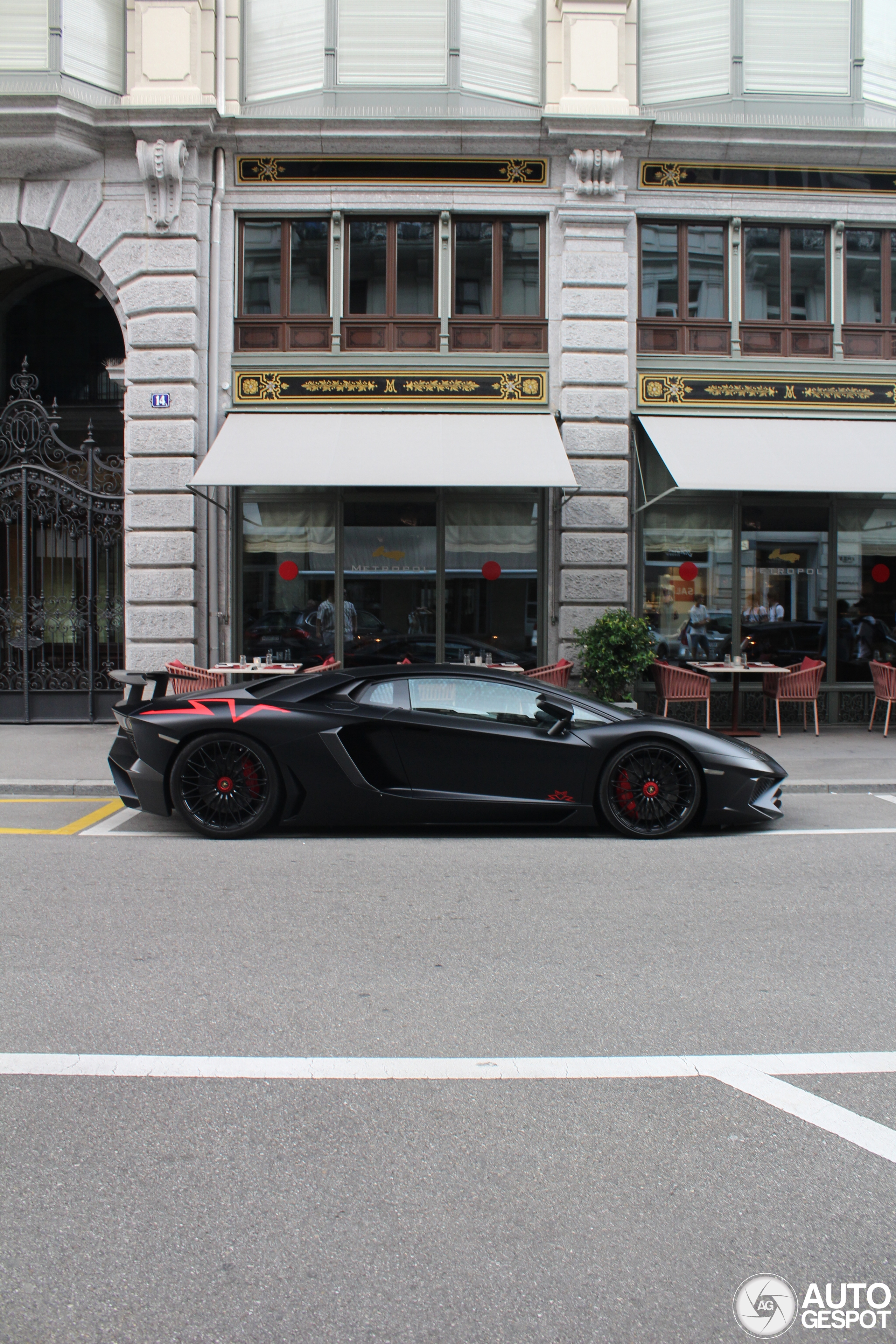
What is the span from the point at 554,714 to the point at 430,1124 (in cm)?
431

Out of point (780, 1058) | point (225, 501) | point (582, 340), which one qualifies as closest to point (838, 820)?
point (780, 1058)

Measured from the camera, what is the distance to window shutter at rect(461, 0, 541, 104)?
13.4 meters

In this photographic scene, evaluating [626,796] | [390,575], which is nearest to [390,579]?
[390,575]

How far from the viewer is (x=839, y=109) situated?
1354cm

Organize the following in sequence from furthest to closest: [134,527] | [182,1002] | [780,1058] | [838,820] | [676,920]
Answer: [134,527], [838,820], [676,920], [182,1002], [780,1058]

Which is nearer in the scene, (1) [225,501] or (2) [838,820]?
(2) [838,820]

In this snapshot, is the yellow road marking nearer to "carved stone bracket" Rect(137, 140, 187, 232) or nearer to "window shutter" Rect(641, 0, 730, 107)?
"carved stone bracket" Rect(137, 140, 187, 232)

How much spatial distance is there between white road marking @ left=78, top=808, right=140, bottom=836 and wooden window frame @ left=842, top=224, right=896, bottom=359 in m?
11.2

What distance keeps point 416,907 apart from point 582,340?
9912 millimetres

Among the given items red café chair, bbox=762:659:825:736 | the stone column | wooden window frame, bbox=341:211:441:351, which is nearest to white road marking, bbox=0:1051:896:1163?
red café chair, bbox=762:659:825:736

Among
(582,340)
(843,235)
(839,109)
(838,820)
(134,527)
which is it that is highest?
(839,109)

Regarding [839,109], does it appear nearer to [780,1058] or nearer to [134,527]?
[134,527]

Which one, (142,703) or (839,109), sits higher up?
(839,109)

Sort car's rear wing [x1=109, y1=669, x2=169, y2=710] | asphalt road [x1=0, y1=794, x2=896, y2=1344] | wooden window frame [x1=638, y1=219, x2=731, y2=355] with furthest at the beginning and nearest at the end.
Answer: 1. wooden window frame [x1=638, y1=219, x2=731, y2=355]
2. car's rear wing [x1=109, y1=669, x2=169, y2=710]
3. asphalt road [x1=0, y1=794, x2=896, y2=1344]
